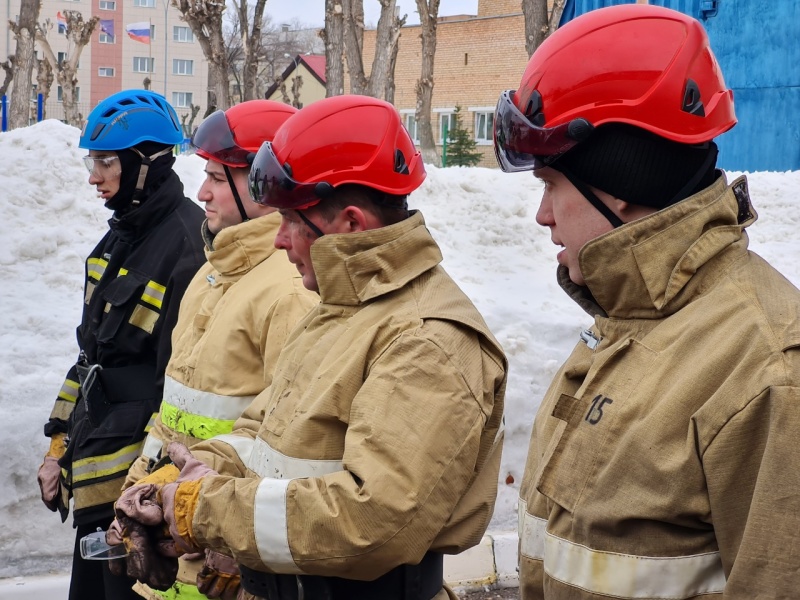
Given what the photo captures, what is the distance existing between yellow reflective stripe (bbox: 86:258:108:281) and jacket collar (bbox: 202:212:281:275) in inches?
42.1

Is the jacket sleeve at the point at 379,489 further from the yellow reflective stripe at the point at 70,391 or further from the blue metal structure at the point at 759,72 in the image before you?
the blue metal structure at the point at 759,72

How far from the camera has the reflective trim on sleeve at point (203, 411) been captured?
355 centimetres

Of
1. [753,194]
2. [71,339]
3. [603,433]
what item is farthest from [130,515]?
[753,194]

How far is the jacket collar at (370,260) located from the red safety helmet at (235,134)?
4.15 feet

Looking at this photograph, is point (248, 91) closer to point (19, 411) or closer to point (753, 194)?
point (753, 194)

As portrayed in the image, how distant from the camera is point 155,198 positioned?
456 centimetres

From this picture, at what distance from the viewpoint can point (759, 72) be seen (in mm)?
15508

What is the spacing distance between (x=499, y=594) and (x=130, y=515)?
11.2ft

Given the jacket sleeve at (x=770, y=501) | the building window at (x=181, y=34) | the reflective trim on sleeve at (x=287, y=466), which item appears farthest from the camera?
the building window at (x=181, y=34)

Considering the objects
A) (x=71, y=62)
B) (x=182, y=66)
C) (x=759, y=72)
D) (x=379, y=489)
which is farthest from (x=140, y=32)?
(x=379, y=489)

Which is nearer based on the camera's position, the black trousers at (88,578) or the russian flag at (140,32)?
the black trousers at (88,578)

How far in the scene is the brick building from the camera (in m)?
43.9

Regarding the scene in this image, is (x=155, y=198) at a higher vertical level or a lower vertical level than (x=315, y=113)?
lower

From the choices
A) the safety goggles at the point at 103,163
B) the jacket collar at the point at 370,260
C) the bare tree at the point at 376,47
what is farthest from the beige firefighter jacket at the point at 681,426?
the bare tree at the point at 376,47
